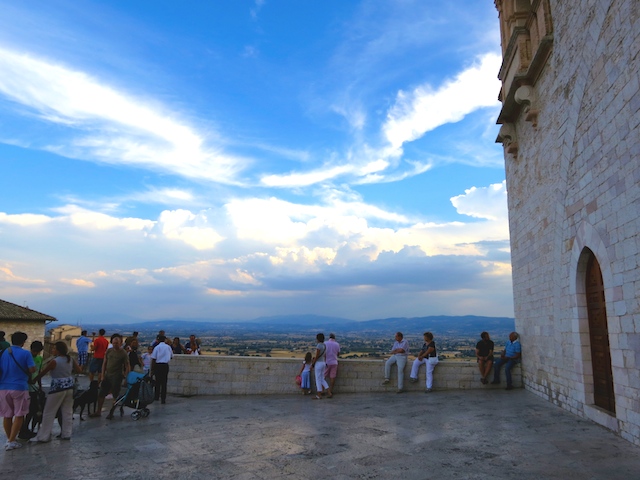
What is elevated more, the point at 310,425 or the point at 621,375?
the point at 621,375

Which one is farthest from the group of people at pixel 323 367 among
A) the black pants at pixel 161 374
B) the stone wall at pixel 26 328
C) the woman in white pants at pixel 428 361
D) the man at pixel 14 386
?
the stone wall at pixel 26 328

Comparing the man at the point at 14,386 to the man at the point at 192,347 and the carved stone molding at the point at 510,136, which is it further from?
the carved stone molding at the point at 510,136

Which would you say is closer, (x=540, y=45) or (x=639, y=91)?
(x=639, y=91)

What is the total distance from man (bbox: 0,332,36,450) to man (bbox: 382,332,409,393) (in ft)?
25.2

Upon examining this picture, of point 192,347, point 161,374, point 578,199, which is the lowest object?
point 161,374

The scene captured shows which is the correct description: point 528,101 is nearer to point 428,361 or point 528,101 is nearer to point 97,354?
point 428,361

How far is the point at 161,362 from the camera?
9719 millimetres

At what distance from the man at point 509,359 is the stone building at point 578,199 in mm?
206

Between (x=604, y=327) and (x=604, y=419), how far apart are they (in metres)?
1.38

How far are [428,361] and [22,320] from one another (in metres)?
28.3

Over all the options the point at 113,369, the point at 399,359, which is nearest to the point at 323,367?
the point at 399,359

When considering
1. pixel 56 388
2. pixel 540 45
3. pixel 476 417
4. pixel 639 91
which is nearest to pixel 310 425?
pixel 476 417

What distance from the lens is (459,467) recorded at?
4.95 meters

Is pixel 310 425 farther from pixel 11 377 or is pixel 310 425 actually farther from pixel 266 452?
pixel 11 377
